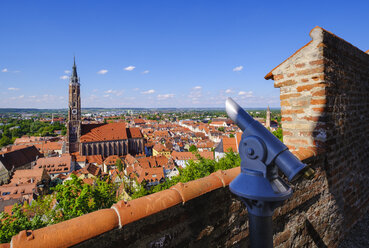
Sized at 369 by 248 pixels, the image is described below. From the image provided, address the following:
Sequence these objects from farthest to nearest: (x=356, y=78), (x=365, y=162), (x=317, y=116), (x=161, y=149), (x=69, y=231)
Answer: (x=161, y=149) < (x=365, y=162) < (x=356, y=78) < (x=317, y=116) < (x=69, y=231)

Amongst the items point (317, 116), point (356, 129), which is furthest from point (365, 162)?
point (317, 116)

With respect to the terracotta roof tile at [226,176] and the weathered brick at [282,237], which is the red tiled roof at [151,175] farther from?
the terracotta roof tile at [226,176]

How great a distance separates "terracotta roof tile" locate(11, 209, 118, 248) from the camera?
1226 mm

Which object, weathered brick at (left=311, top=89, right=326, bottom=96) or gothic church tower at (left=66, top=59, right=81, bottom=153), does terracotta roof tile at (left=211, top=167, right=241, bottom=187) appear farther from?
gothic church tower at (left=66, top=59, right=81, bottom=153)

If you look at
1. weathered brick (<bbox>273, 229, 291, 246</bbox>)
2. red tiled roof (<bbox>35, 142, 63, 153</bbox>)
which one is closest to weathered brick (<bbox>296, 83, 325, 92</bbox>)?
weathered brick (<bbox>273, 229, 291, 246</bbox>)

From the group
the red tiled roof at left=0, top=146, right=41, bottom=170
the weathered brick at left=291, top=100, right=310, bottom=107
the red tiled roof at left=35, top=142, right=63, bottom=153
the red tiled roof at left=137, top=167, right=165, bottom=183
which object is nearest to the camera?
the weathered brick at left=291, top=100, right=310, bottom=107

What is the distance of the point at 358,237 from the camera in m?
3.74

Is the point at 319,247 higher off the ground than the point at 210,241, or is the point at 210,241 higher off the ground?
the point at 210,241

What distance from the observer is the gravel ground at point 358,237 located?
3.57 metres

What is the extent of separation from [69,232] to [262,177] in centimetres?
120

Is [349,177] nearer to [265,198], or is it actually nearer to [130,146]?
[265,198]

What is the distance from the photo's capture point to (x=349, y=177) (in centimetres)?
389

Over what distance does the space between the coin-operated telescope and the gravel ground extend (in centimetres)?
335

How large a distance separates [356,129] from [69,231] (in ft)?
15.6
